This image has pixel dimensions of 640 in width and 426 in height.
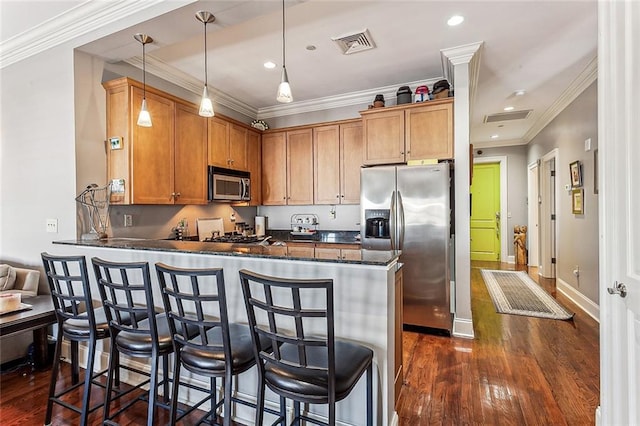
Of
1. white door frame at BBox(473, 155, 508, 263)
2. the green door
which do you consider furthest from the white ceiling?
the green door

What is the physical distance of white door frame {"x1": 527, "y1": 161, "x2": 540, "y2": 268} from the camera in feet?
20.5

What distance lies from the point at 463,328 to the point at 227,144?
11.2 feet

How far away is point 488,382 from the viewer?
233cm

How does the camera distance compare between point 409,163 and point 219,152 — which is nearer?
point 409,163

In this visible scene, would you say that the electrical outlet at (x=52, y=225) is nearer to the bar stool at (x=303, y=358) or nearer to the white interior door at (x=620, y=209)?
the bar stool at (x=303, y=358)

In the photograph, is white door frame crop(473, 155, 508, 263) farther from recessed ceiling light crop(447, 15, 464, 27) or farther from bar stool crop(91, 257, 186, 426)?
bar stool crop(91, 257, 186, 426)

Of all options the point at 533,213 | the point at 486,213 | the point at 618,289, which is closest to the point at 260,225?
the point at 618,289

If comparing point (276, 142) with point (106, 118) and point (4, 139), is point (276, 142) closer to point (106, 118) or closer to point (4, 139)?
point (106, 118)

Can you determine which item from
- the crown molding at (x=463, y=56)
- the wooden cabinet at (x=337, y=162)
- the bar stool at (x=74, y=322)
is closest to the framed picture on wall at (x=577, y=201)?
the crown molding at (x=463, y=56)

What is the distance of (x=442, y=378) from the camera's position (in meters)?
2.40

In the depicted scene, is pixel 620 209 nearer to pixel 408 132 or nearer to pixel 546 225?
pixel 408 132

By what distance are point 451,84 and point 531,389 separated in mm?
3068

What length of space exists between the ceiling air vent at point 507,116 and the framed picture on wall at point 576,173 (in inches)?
51.8

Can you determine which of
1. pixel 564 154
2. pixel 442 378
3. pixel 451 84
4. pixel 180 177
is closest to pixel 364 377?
pixel 442 378
